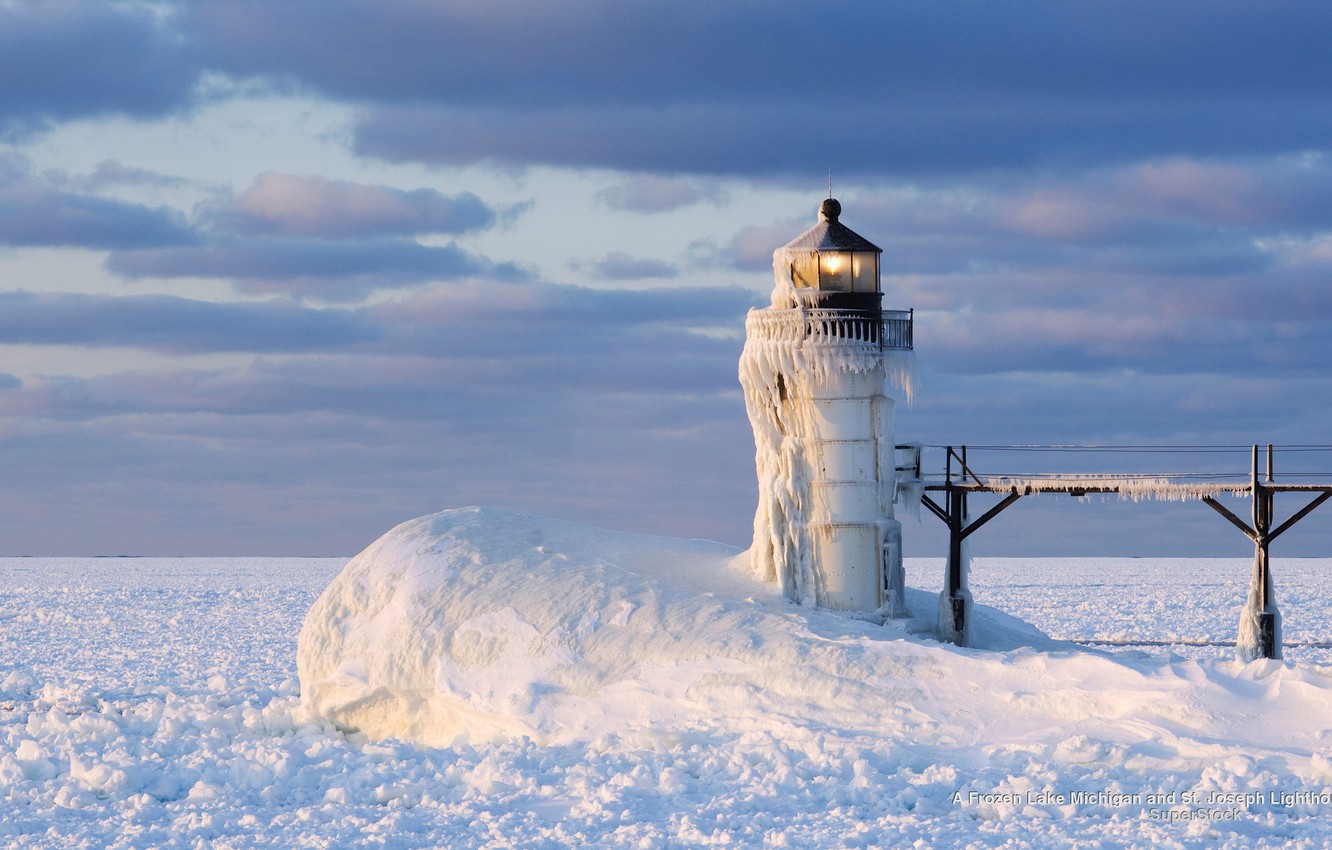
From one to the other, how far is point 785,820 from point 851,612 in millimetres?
6672

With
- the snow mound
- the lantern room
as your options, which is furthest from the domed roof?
the snow mound

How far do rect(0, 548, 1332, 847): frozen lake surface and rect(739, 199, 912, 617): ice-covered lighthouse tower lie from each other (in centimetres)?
218

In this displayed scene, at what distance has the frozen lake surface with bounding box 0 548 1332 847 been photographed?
17.0m

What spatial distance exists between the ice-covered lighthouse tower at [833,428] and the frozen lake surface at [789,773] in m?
2.18

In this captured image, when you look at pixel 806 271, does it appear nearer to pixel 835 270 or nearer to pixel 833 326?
pixel 835 270

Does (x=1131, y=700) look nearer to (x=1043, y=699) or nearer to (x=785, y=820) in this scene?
(x=1043, y=699)

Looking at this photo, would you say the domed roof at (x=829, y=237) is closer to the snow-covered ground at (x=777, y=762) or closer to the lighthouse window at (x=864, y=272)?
the lighthouse window at (x=864, y=272)

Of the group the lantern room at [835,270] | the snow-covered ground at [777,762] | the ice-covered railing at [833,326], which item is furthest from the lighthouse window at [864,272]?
the snow-covered ground at [777,762]

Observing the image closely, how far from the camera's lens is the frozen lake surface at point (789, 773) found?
17.0 metres

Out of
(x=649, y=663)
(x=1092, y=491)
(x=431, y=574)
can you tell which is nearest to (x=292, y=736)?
(x=431, y=574)

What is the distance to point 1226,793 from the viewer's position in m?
17.4

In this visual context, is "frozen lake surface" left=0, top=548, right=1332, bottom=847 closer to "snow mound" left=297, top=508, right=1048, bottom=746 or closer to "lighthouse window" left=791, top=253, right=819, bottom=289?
"snow mound" left=297, top=508, right=1048, bottom=746

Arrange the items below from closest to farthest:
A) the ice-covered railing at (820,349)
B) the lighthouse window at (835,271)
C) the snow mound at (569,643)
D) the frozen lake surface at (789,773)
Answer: the frozen lake surface at (789,773) < the snow mound at (569,643) < the ice-covered railing at (820,349) < the lighthouse window at (835,271)

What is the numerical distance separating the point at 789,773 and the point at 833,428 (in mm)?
6911
